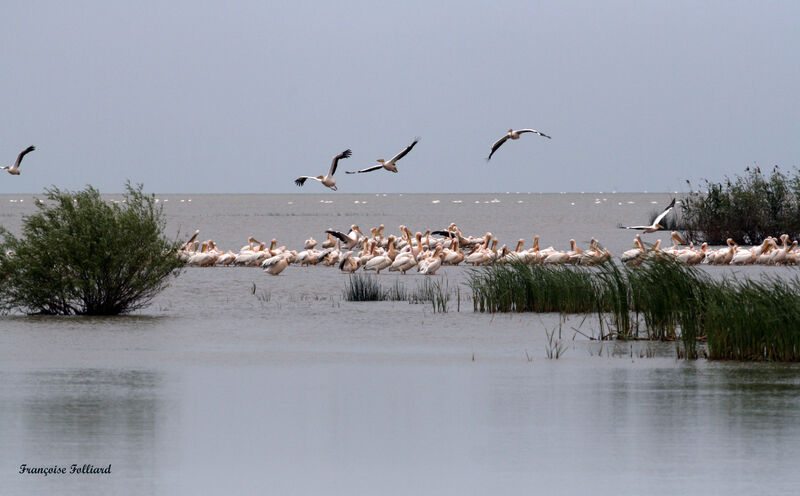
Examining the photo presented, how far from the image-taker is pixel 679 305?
14383 mm

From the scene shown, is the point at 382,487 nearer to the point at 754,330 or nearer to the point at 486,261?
the point at 754,330

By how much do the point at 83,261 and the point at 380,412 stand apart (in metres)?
9.07

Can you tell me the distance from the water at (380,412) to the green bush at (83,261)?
2.17 ft

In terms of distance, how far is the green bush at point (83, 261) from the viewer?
18.0m

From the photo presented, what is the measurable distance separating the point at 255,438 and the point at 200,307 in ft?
41.7

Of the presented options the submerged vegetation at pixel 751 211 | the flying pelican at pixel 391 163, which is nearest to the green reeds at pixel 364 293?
the flying pelican at pixel 391 163

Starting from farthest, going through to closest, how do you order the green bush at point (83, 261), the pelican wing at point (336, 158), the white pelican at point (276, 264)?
the white pelican at point (276, 264)
the pelican wing at point (336, 158)
the green bush at point (83, 261)

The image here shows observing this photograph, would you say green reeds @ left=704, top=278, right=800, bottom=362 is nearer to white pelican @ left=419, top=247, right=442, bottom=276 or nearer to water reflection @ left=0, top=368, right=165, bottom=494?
water reflection @ left=0, top=368, right=165, bottom=494

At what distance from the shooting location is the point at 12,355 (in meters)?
13.9

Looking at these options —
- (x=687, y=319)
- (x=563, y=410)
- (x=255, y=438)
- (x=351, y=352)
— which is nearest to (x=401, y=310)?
(x=351, y=352)

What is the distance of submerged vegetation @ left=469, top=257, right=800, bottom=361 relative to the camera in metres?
12.8

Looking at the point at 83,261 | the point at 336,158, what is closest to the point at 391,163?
the point at 336,158

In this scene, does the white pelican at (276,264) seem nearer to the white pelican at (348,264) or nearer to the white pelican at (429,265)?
the white pelican at (348,264)

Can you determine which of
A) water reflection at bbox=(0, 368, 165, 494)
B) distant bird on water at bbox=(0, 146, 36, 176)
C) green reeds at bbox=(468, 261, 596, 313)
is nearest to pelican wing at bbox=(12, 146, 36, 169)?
distant bird on water at bbox=(0, 146, 36, 176)
